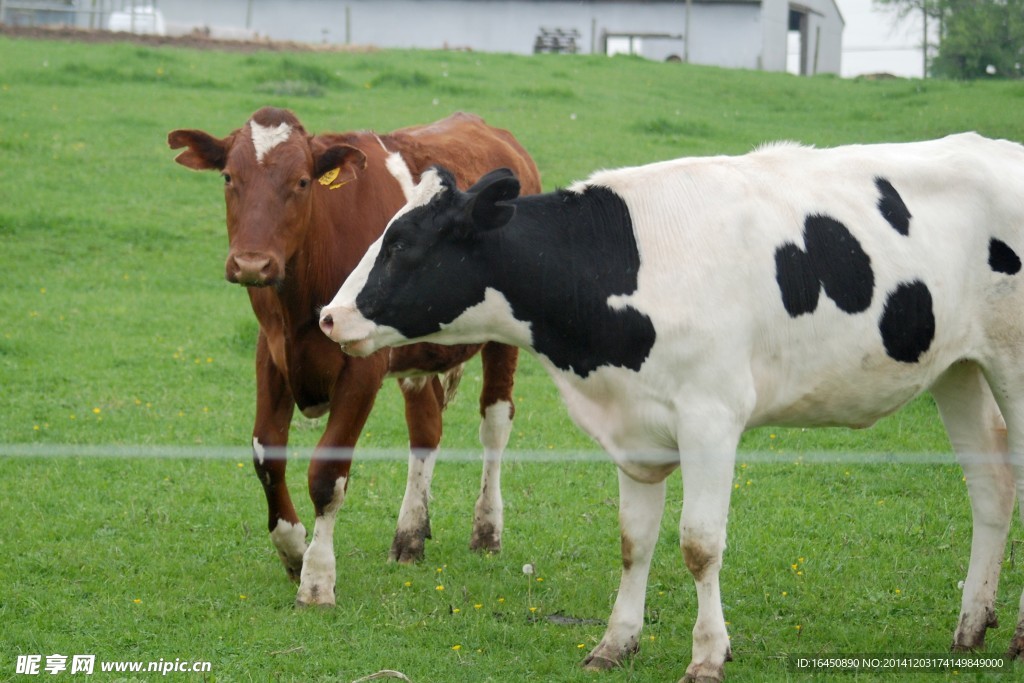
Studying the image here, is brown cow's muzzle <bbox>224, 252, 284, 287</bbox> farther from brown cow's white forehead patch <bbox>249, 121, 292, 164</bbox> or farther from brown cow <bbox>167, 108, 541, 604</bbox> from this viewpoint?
brown cow's white forehead patch <bbox>249, 121, 292, 164</bbox>

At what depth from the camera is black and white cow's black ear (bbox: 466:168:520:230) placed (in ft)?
17.1

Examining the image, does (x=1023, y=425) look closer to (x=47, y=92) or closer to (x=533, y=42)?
(x=47, y=92)

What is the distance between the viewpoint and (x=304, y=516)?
7.82m

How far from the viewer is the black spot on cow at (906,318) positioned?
17.7 ft

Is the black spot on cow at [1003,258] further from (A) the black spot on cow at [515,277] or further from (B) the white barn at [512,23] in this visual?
(B) the white barn at [512,23]

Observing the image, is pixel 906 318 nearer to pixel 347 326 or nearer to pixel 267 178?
pixel 347 326

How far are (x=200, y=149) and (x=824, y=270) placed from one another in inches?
125

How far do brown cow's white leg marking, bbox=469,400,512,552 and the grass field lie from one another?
0.14m

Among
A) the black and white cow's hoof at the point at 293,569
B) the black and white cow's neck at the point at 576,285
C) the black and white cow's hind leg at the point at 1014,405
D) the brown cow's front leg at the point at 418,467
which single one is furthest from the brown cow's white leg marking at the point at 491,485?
the black and white cow's hind leg at the point at 1014,405

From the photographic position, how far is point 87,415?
9570mm

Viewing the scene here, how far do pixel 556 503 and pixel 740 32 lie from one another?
3772 cm

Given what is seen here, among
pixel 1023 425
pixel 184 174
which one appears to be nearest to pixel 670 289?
pixel 1023 425

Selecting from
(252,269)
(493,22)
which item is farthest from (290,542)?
(493,22)

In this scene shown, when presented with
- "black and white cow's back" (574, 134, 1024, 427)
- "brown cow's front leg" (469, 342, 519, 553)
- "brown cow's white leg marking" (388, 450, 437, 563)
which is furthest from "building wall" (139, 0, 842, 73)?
"black and white cow's back" (574, 134, 1024, 427)
